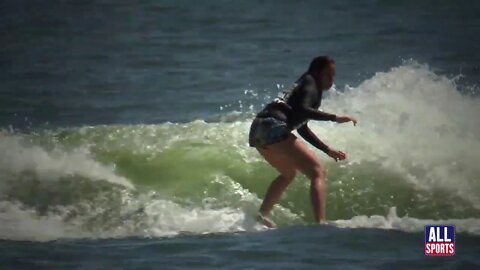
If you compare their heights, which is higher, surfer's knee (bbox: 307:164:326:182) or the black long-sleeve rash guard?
the black long-sleeve rash guard

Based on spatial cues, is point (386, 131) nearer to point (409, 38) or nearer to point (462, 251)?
point (462, 251)

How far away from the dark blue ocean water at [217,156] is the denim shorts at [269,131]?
2.69ft

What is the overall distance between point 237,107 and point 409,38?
6833 mm

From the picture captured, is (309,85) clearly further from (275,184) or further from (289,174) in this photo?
(275,184)

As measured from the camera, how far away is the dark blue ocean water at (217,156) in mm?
10656

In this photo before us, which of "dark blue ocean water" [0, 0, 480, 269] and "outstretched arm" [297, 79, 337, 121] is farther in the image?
"outstretched arm" [297, 79, 337, 121]

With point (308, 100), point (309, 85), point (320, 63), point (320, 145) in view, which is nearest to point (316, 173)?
point (320, 145)

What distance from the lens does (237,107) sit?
57.6 ft

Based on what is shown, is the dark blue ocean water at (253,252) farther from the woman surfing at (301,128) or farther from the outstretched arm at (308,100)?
the outstretched arm at (308,100)

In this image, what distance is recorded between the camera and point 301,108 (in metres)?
11.3

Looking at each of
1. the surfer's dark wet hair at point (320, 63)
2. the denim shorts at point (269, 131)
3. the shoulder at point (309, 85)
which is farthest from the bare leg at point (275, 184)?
the surfer's dark wet hair at point (320, 63)

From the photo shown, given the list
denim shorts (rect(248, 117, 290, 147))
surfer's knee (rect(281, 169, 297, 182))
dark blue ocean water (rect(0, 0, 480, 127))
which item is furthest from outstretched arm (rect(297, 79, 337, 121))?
dark blue ocean water (rect(0, 0, 480, 127))

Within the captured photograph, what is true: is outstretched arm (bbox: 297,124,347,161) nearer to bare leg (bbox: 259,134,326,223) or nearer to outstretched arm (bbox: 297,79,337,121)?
bare leg (bbox: 259,134,326,223)

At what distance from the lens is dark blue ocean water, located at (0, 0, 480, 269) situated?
1066cm
